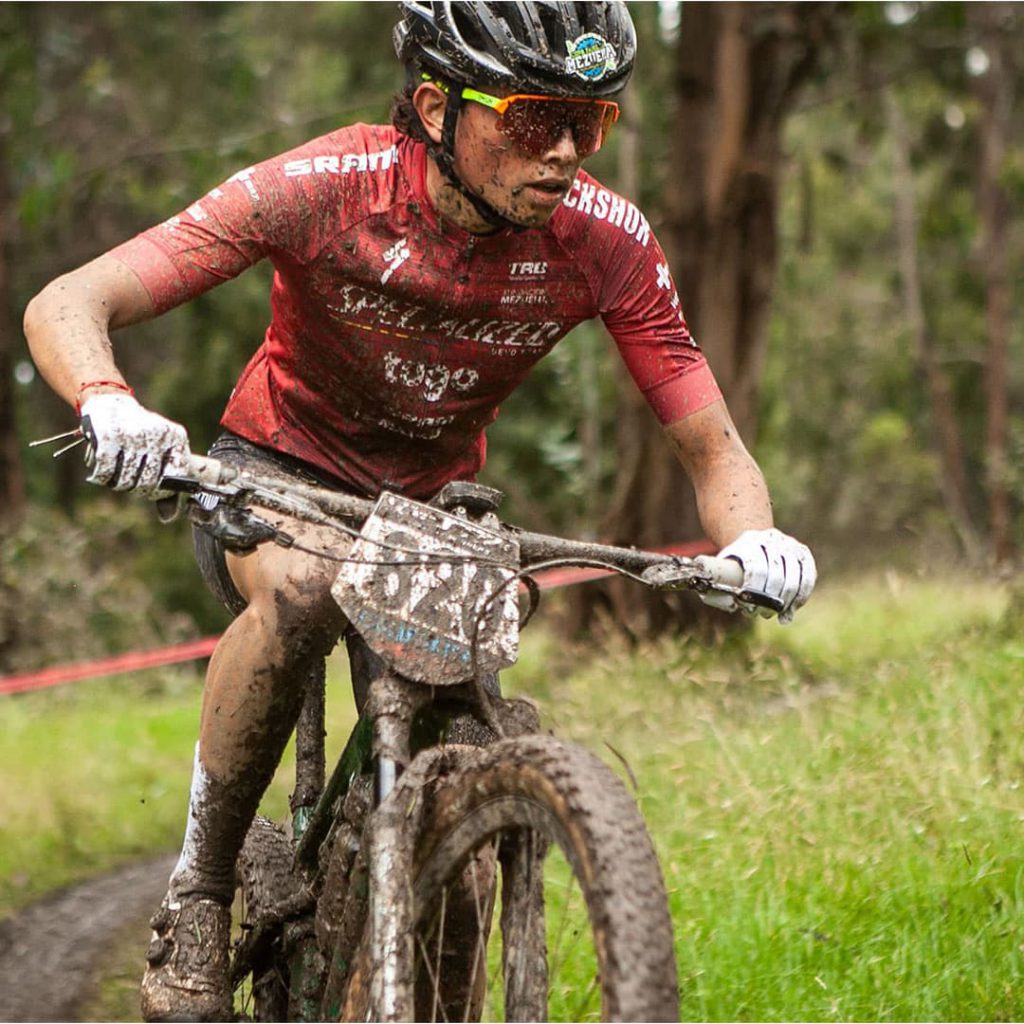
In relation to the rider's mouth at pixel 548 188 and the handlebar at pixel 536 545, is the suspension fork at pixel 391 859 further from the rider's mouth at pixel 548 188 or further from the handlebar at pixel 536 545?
the rider's mouth at pixel 548 188

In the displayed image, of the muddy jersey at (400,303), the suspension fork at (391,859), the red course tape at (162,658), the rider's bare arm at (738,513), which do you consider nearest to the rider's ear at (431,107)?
the muddy jersey at (400,303)

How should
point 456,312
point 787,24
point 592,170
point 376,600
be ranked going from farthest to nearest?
point 592,170
point 787,24
point 456,312
point 376,600

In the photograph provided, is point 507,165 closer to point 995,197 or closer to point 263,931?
point 263,931

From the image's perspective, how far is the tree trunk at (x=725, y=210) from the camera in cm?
1046

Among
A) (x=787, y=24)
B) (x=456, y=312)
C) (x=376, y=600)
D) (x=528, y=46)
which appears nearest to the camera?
(x=376, y=600)

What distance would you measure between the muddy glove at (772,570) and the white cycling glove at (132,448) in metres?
1.07

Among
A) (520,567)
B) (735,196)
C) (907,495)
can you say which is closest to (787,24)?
(735,196)

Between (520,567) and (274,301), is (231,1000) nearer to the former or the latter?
(520,567)

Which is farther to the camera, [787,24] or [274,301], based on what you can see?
[787,24]

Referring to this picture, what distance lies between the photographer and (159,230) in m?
3.33

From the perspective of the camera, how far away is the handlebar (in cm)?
268

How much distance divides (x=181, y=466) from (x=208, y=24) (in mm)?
23961

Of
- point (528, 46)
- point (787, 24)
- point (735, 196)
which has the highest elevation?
point (787, 24)

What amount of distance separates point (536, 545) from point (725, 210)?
8.01m
